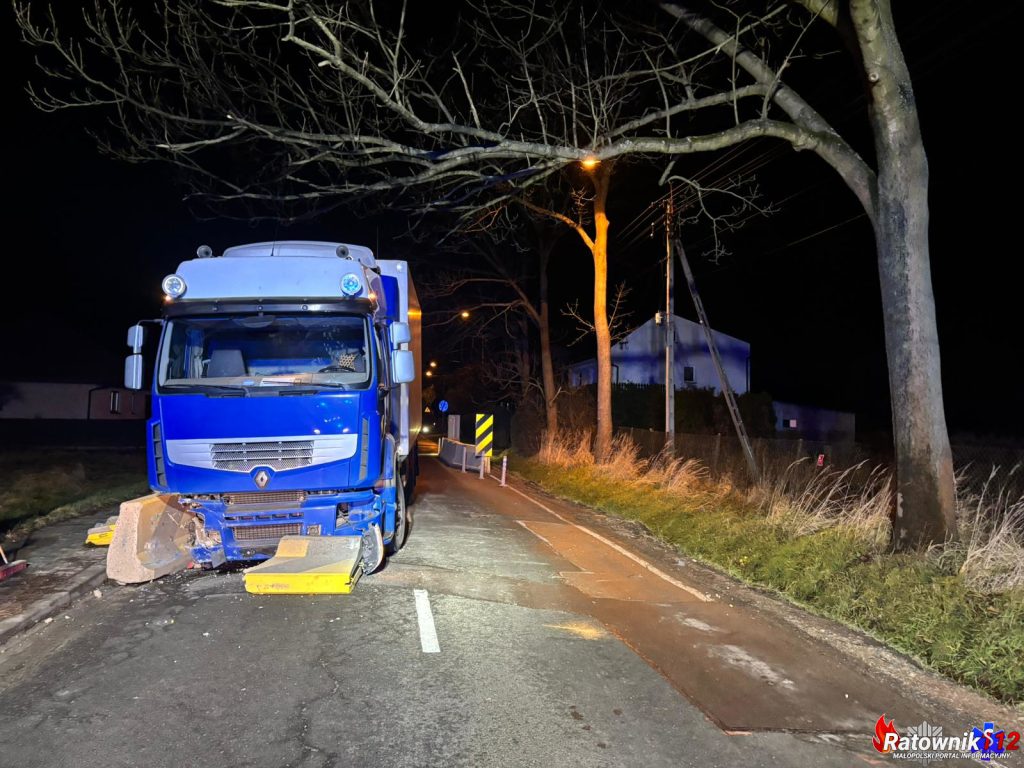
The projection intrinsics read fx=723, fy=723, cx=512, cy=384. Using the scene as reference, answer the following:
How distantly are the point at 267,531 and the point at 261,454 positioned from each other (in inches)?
35.3

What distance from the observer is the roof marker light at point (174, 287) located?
7.46 m

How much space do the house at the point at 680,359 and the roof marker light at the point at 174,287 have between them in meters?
35.8

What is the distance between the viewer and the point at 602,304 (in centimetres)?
2116

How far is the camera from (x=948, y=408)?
41.8 metres

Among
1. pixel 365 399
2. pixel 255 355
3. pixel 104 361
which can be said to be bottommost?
pixel 365 399

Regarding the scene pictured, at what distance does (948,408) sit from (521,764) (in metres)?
45.5

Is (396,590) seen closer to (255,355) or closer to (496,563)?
(496,563)

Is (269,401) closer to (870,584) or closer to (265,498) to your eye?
(265,498)

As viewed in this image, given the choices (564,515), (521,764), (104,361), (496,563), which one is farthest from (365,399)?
(104,361)

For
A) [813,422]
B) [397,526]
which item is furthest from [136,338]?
[813,422]

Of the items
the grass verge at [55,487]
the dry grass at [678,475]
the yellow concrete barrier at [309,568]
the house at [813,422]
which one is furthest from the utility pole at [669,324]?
the house at [813,422]

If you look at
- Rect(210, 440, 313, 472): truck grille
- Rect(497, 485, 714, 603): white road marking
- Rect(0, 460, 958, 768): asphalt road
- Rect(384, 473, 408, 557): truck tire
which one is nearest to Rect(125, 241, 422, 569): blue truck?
Rect(210, 440, 313, 472): truck grille

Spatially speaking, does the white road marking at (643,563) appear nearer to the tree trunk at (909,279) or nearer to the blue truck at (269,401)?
the tree trunk at (909,279)

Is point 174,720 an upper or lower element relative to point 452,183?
lower
